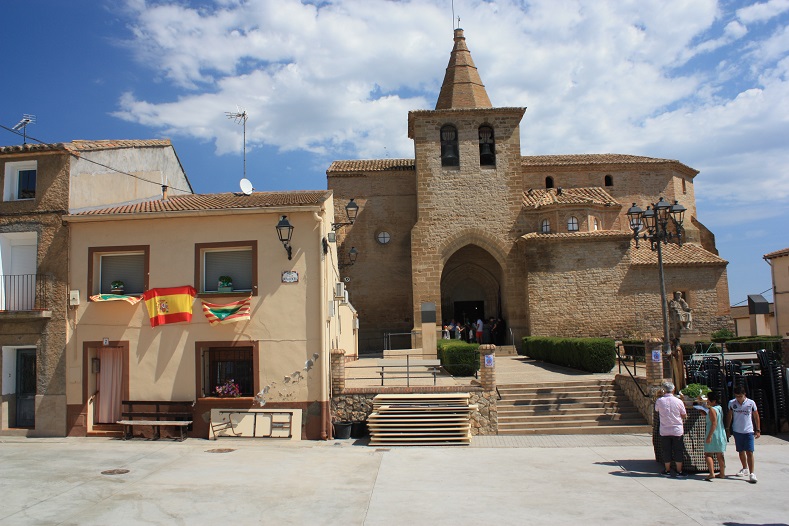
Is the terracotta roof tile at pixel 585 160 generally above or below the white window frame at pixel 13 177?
above

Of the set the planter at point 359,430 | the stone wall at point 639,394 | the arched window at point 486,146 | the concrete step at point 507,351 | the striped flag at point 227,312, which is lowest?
the planter at point 359,430

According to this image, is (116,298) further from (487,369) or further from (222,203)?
(487,369)

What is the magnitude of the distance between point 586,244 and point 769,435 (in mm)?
14583

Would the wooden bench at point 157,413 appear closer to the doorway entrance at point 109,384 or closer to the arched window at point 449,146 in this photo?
the doorway entrance at point 109,384

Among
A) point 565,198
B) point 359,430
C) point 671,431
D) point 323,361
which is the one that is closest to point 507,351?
point 565,198

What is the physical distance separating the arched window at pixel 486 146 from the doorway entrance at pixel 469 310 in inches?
304

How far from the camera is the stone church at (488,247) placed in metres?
27.7

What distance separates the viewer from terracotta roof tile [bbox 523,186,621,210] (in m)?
28.4

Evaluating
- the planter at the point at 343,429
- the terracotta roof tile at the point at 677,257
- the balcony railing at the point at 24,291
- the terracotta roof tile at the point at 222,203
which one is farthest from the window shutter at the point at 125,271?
the terracotta roof tile at the point at 677,257

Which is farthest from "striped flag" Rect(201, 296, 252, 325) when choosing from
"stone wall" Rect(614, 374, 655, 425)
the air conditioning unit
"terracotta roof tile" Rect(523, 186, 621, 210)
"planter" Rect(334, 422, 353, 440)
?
"terracotta roof tile" Rect(523, 186, 621, 210)

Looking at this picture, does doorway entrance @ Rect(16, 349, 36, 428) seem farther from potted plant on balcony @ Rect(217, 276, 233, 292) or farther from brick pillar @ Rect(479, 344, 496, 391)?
brick pillar @ Rect(479, 344, 496, 391)

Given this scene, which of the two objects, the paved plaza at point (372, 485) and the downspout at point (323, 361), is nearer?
the paved plaza at point (372, 485)

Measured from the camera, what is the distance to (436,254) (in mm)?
28844

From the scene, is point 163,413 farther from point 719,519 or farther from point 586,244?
point 586,244
